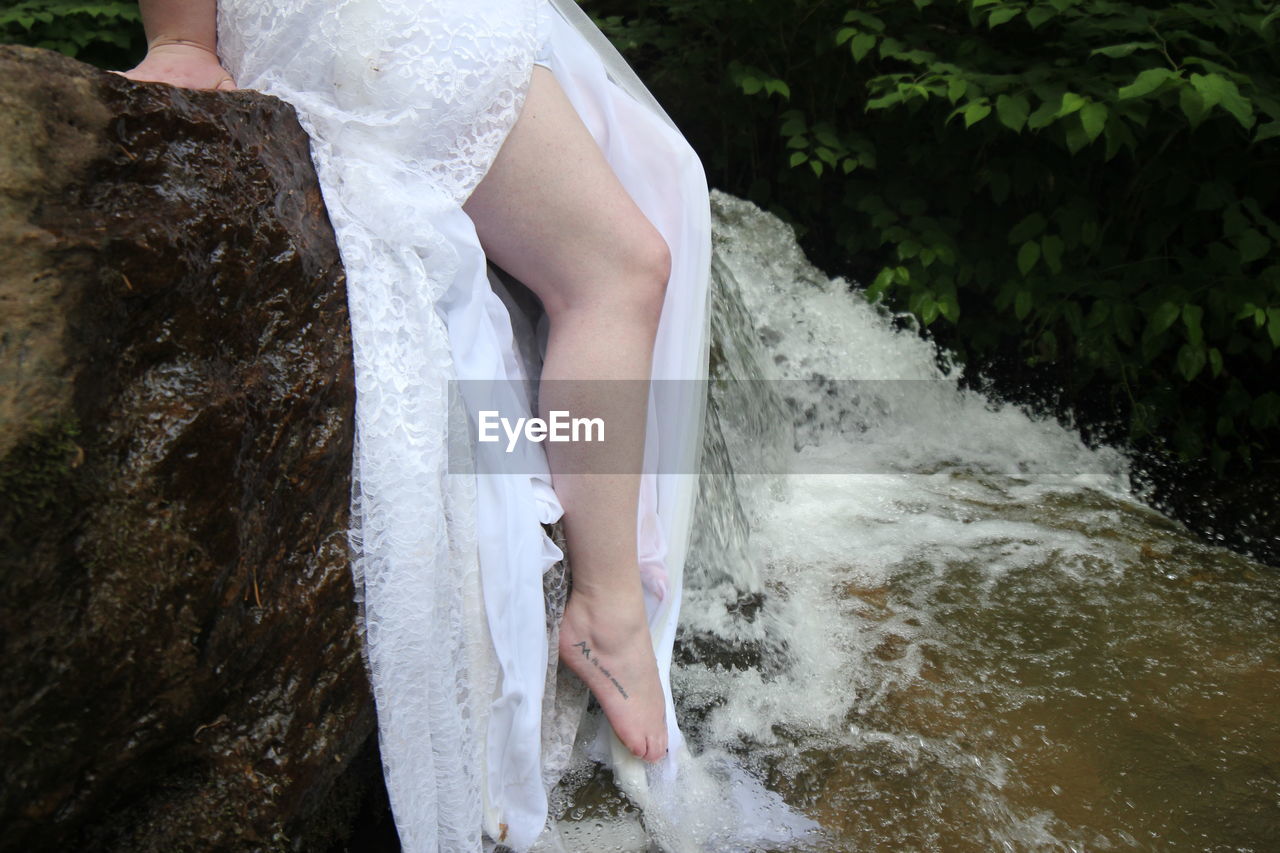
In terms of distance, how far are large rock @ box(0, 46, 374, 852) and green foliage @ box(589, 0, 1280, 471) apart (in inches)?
81.0

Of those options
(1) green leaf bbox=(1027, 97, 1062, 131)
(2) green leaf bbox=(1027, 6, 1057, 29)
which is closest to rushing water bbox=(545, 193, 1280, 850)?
(1) green leaf bbox=(1027, 97, 1062, 131)

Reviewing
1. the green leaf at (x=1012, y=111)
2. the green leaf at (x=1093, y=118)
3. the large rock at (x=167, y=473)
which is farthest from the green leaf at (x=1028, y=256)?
the large rock at (x=167, y=473)

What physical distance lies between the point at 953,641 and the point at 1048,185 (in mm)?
1968

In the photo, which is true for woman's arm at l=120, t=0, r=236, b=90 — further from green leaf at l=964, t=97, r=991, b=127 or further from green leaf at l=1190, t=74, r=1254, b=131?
green leaf at l=1190, t=74, r=1254, b=131

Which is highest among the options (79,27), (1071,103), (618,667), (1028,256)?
(1071,103)

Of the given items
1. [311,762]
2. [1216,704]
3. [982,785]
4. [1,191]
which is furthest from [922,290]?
[1,191]

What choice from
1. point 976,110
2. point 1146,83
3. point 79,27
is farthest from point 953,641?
point 79,27

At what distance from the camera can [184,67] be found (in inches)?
53.7

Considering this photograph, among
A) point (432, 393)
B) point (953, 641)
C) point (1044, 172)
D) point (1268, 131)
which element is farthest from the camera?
point (1044, 172)

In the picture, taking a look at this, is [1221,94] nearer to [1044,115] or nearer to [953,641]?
[1044,115]

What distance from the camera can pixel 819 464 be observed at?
9.52 ft

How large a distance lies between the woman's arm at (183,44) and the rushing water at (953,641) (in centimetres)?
125

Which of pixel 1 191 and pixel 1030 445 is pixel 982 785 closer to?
pixel 1 191

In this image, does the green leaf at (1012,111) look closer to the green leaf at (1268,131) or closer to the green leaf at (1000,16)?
the green leaf at (1000,16)
